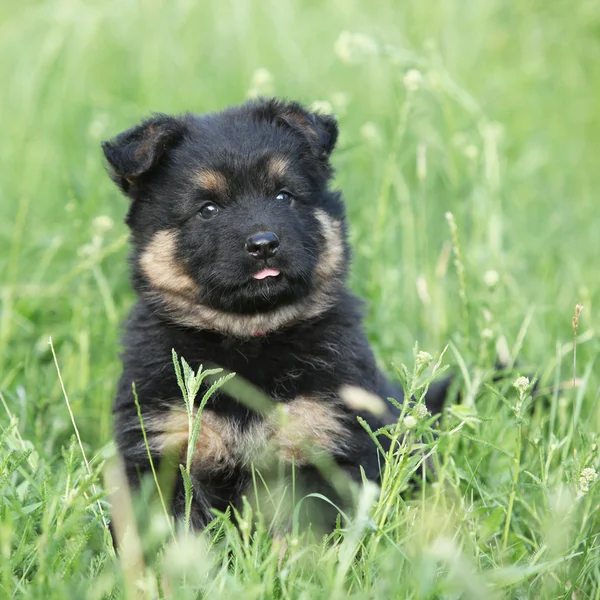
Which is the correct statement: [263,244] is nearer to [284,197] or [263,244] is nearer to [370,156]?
[284,197]

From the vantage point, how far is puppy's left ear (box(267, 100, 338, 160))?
144 inches

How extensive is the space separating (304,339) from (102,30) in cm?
492

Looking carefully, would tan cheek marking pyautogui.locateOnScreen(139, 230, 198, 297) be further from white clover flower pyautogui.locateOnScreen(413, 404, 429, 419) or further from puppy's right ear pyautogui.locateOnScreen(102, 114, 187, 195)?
white clover flower pyautogui.locateOnScreen(413, 404, 429, 419)

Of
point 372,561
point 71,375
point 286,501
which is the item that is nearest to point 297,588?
point 372,561

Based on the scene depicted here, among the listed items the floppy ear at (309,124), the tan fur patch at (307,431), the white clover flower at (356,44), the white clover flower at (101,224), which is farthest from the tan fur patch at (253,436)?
the white clover flower at (356,44)

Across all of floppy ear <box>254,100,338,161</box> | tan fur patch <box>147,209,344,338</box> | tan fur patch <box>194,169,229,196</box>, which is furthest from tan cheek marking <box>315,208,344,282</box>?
tan fur patch <box>194,169,229,196</box>

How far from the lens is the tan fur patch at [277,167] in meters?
3.51

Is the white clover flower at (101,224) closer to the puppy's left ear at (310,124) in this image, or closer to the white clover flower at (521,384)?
the puppy's left ear at (310,124)

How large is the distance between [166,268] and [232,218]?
0.34m

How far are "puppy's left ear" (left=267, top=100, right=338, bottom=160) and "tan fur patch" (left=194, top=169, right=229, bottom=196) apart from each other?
16.5 inches

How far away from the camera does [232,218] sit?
11.1 ft

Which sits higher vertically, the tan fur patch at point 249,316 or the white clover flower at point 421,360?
the white clover flower at point 421,360

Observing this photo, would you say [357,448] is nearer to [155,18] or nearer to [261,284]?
[261,284]

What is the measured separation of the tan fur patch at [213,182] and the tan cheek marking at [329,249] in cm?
41
